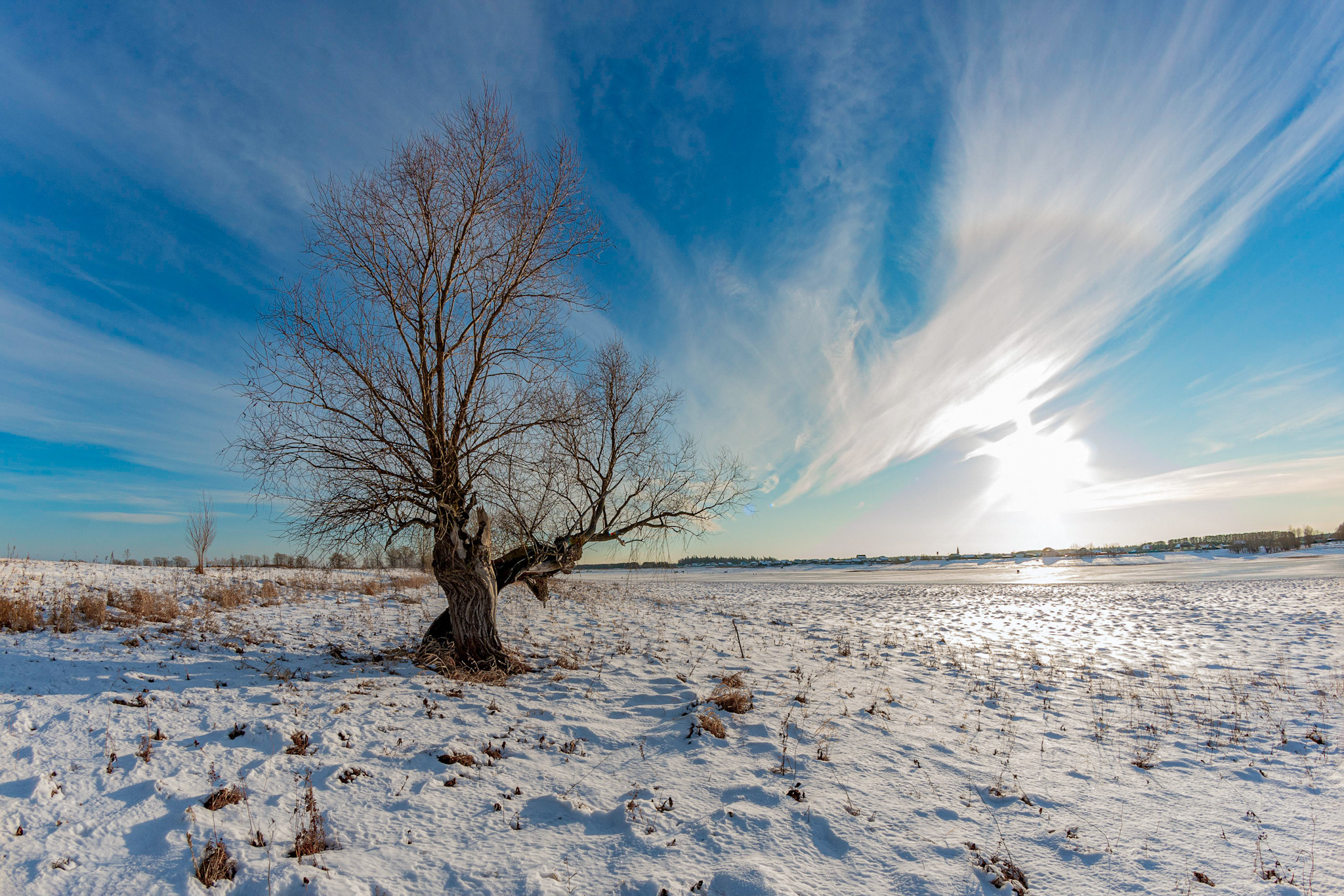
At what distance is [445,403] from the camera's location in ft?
26.4

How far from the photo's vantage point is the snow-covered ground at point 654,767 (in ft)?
12.0

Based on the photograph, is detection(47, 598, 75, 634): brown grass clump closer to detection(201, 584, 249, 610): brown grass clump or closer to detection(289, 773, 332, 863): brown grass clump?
Result: detection(201, 584, 249, 610): brown grass clump

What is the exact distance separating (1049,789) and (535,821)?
486 cm

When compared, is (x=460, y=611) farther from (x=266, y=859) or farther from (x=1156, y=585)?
(x=1156, y=585)

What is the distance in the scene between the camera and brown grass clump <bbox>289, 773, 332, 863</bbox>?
363cm

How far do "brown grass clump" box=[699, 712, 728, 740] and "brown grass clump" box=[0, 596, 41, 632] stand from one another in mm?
10427

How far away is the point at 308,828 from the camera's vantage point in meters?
3.89

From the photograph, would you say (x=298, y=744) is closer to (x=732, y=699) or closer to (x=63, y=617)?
(x=732, y=699)

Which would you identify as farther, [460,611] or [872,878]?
[460,611]

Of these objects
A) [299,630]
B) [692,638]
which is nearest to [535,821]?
[692,638]

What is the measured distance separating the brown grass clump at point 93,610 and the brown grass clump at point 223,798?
750cm

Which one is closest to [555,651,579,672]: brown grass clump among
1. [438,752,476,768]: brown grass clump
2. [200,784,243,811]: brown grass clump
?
[438,752,476,768]: brown grass clump

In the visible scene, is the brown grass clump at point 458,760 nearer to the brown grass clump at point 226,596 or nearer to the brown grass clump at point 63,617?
the brown grass clump at point 63,617

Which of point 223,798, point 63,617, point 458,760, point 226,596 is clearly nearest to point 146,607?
point 63,617
